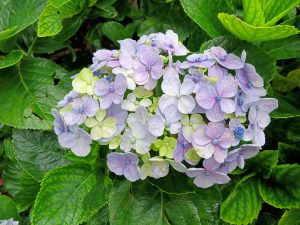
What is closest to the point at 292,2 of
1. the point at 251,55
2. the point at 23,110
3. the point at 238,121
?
the point at 251,55

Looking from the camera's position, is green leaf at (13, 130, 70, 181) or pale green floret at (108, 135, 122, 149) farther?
green leaf at (13, 130, 70, 181)

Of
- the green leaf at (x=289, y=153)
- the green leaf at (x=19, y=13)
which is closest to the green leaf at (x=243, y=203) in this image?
the green leaf at (x=289, y=153)

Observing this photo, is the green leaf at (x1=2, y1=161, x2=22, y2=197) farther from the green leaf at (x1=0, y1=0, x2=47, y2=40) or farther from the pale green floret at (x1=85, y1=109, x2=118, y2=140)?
the pale green floret at (x1=85, y1=109, x2=118, y2=140)

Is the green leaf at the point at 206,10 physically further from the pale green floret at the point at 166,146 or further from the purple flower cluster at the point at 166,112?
the pale green floret at the point at 166,146

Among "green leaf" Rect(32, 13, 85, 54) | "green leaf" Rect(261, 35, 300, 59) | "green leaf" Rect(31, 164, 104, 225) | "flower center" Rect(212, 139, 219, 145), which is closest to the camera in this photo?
"flower center" Rect(212, 139, 219, 145)

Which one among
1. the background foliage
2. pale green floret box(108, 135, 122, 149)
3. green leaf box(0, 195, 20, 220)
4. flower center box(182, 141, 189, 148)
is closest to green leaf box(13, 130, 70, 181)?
the background foliage

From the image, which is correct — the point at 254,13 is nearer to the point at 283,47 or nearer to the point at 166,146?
the point at 283,47
